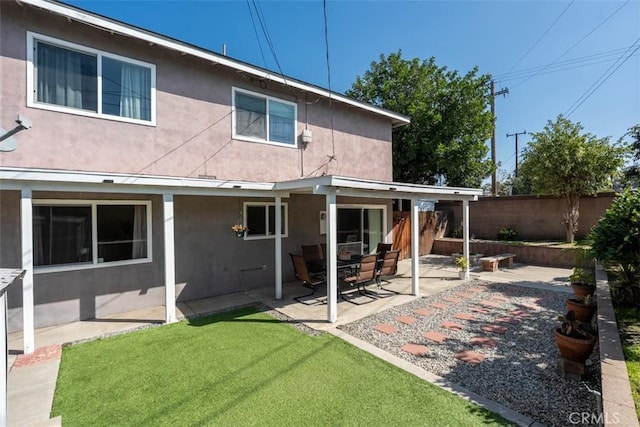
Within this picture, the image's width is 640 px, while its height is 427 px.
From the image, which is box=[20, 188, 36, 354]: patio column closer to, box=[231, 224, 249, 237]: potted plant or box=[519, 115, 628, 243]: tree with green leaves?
box=[231, 224, 249, 237]: potted plant

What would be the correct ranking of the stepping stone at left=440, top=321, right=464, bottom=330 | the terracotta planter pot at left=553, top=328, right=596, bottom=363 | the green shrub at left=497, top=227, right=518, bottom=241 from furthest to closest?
the green shrub at left=497, top=227, right=518, bottom=241 < the stepping stone at left=440, top=321, right=464, bottom=330 < the terracotta planter pot at left=553, top=328, right=596, bottom=363

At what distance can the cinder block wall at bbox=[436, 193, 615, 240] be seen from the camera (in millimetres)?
13016

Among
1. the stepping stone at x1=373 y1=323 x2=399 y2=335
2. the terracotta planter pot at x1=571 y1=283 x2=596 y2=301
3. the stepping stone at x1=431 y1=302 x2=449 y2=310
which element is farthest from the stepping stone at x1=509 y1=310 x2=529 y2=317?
the stepping stone at x1=373 y1=323 x2=399 y2=335

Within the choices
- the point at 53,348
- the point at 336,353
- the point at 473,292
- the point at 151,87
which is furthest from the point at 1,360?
the point at 473,292

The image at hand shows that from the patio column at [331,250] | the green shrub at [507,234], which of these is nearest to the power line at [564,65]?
the green shrub at [507,234]

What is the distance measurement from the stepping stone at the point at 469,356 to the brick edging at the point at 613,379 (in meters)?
1.50

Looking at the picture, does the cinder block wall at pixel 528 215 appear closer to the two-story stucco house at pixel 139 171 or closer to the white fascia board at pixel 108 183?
the two-story stucco house at pixel 139 171

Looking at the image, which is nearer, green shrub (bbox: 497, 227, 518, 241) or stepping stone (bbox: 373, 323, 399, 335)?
stepping stone (bbox: 373, 323, 399, 335)

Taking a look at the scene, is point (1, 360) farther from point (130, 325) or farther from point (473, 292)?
point (473, 292)

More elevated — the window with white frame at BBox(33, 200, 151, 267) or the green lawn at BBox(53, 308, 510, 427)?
the window with white frame at BBox(33, 200, 151, 267)

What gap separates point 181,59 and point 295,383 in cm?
770

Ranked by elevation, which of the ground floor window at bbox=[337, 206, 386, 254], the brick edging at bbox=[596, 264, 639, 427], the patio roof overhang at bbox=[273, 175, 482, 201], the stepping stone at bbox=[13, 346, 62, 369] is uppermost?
the patio roof overhang at bbox=[273, 175, 482, 201]

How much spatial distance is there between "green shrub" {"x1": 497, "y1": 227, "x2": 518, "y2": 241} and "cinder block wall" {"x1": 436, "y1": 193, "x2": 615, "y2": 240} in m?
0.27
